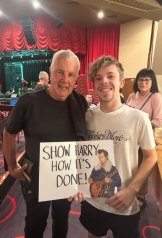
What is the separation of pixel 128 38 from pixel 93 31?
1.29 m

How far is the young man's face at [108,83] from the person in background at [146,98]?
1047 millimetres

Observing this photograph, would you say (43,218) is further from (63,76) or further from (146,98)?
(146,98)

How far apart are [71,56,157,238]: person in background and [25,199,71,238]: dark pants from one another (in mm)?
316

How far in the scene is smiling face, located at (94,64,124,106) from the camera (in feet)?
3.18

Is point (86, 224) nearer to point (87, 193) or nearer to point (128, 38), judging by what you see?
point (87, 193)

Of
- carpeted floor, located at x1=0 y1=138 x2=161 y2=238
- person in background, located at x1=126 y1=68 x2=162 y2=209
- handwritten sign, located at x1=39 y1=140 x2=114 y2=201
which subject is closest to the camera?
→ handwritten sign, located at x1=39 y1=140 x2=114 y2=201

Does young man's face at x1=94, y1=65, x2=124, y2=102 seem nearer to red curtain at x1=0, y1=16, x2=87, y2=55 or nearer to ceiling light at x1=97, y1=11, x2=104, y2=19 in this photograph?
ceiling light at x1=97, y1=11, x2=104, y2=19

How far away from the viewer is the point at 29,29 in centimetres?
562

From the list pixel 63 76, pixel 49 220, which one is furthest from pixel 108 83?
pixel 49 220

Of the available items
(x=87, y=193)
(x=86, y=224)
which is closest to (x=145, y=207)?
(x=86, y=224)

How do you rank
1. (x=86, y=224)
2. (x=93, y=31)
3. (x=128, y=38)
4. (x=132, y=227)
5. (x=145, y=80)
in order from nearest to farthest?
1. (x=132, y=227)
2. (x=86, y=224)
3. (x=145, y=80)
4. (x=128, y=38)
5. (x=93, y=31)

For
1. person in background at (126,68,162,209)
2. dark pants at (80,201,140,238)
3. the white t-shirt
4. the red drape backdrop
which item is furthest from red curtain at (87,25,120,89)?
dark pants at (80,201,140,238)

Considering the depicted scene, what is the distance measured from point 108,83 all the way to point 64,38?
18.2ft

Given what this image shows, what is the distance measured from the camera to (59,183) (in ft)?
3.01
